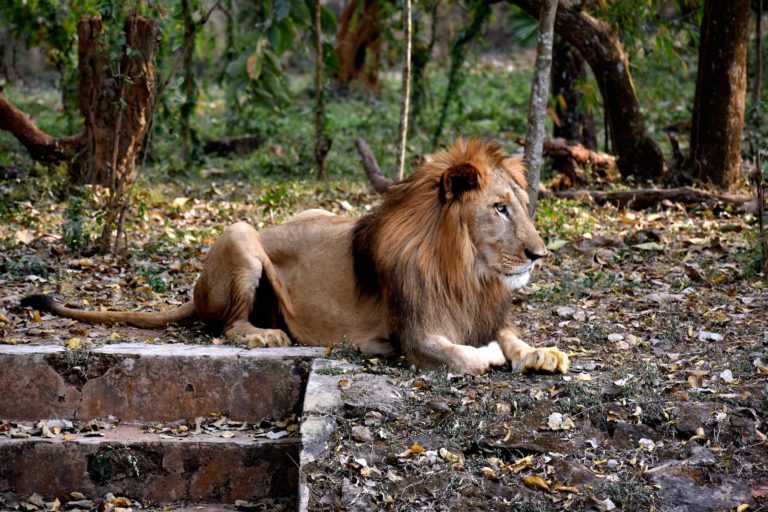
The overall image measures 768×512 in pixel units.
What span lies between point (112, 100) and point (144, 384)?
4.74 metres

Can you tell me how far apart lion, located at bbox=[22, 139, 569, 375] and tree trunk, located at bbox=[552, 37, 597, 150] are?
264 inches

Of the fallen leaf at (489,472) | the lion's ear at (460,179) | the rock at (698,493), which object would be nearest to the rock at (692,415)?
the rock at (698,493)

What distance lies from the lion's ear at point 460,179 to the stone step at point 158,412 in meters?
1.16

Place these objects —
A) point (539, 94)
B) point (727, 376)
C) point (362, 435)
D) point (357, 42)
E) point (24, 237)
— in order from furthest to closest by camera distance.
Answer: point (357, 42) → point (24, 237) → point (539, 94) → point (727, 376) → point (362, 435)

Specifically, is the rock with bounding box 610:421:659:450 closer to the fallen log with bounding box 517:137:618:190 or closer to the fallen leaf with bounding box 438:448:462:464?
the fallen leaf with bounding box 438:448:462:464

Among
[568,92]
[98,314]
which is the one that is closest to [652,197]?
[568,92]

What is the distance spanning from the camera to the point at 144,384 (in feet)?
17.0

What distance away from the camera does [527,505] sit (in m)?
3.97

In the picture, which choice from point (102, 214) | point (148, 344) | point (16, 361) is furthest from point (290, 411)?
point (102, 214)

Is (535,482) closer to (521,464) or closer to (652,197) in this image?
(521,464)

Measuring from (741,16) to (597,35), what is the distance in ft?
4.57

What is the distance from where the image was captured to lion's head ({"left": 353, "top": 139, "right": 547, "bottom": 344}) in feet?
17.0

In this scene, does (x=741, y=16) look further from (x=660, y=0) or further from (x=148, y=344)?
(x=148, y=344)

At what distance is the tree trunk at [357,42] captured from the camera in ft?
58.0
